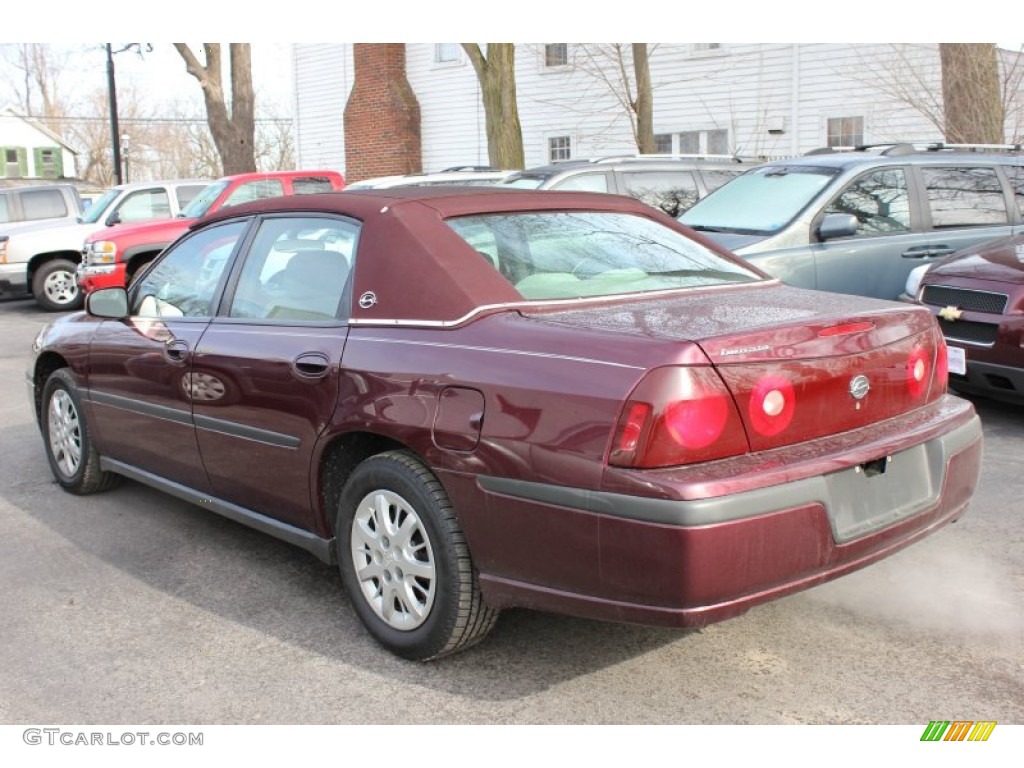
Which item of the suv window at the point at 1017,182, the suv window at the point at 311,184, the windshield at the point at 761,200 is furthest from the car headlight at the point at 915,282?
the suv window at the point at 311,184

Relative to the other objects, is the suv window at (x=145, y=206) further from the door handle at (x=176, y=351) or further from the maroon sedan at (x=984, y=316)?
the maroon sedan at (x=984, y=316)

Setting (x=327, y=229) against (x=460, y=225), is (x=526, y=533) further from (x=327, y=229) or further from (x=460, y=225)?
(x=327, y=229)

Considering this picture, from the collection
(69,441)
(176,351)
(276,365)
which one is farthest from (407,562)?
(69,441)

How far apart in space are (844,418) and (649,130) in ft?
46.3

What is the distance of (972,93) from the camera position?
39.1ft

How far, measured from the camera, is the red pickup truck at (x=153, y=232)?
12781mm

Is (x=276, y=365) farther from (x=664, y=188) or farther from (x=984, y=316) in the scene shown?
(x=664, y=188)

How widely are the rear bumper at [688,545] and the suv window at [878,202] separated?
5.14 metres

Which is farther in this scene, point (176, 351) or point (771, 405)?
point (176, 351)

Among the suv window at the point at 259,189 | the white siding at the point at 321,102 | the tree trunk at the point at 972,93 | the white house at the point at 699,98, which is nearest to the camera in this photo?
the tree trunk at the point at 972,93

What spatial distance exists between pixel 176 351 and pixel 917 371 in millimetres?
2966

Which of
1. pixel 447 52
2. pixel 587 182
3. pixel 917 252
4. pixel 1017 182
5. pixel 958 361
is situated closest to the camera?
pixel 958 361

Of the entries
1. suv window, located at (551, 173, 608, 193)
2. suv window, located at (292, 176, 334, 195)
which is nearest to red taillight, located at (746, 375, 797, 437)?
suv window, located at (551, 173, 608, 193)

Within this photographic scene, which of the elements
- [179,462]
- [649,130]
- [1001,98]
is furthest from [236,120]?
[179,462]
